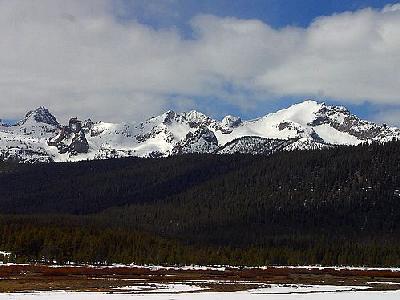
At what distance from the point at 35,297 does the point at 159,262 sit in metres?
100.0

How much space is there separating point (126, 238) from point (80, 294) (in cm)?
11173

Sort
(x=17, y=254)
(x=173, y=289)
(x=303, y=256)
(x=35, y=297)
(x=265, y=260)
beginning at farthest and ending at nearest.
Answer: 1. (x=303, y=256)
2. (x=265, y=260)
3. (x=17, y=254)
4. (x=173, y=289)
5. (x=35, y=297)

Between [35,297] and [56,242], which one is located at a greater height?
[56,242]

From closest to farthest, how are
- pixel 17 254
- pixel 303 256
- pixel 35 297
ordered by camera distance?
1. pixel 35 297
2. pixel 17 254
3. pixel 303 256

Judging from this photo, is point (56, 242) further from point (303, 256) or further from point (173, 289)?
point (173, 289)

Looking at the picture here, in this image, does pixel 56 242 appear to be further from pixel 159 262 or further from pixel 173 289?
pixel 173 289

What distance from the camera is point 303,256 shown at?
19000cm

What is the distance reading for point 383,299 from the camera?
232 feet

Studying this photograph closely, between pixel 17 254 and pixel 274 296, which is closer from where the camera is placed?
pixel 274 296

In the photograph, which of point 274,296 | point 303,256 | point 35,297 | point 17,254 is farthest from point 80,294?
point 303,256

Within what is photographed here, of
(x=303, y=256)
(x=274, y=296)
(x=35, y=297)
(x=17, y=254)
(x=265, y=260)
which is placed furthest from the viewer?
(x=303, y=256)

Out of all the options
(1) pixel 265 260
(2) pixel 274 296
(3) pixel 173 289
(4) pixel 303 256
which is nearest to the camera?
(2) pixel 274 296

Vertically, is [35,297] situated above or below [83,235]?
below

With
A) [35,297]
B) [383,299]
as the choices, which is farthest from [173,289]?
[383,299]
